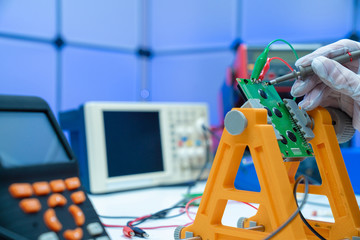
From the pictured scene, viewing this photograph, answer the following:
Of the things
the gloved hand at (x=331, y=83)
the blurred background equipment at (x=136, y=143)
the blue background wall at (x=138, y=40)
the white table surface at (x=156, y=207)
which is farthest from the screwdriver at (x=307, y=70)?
the blue background wall at (x=138, y=40)

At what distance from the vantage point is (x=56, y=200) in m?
0.41

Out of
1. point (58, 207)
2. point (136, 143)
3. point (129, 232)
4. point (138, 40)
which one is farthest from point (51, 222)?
point (138, 40)

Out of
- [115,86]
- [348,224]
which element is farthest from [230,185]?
[115,86]

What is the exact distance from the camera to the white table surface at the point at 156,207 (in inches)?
26.6

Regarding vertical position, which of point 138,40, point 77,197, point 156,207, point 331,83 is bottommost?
point 156,207

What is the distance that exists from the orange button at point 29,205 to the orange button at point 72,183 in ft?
0.17

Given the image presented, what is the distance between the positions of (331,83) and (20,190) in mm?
484

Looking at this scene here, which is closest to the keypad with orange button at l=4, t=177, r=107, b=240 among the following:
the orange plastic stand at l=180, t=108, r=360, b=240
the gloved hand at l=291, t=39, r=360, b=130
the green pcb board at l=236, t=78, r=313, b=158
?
the orange plastic stand at l=180, t=108, r=360, b=240

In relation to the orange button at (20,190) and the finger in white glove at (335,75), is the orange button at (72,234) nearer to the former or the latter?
the orange button at (20,190)

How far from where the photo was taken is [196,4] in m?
1.78

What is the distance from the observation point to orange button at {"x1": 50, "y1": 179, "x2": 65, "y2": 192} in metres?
0.42

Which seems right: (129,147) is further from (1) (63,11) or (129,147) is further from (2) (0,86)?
(1) (63,11)

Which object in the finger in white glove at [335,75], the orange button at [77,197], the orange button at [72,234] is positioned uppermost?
the finger in white glove at [335,75]

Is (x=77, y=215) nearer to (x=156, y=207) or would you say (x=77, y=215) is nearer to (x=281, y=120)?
(x=281, y=120)
